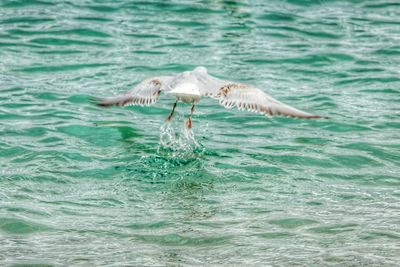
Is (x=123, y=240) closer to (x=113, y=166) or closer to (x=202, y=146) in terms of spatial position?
(x=113, y=166)

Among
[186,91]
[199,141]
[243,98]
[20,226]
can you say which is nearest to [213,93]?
[243,98]

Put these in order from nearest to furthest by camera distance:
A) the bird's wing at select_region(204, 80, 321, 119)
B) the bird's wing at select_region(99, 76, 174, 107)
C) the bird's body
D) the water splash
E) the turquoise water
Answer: the turquoise water
the bird's body
the bird's wing at select_region(204, 80, 321, 119)
the bird's wing at select_region(99, 76, 174, 107)
the water splash

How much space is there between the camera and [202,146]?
36.2ft

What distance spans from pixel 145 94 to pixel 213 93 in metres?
0.93

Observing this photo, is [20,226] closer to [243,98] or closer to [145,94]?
[145,94]

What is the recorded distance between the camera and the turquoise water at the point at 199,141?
7.97 meters

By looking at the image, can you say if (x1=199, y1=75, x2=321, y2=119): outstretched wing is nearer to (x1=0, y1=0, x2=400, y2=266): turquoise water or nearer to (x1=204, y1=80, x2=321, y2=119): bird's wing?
(x1=204, y1=80, x2=321, y2=119): bird's wing

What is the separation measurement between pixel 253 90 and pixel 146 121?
9.32 feet

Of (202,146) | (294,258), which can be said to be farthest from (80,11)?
(294,258)

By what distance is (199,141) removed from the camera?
36.9ft

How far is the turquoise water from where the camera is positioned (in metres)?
7.97

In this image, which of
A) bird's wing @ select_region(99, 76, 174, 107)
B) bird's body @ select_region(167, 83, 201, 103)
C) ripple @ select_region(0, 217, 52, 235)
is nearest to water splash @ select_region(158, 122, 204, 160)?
bird's wing @ select_region(99, 76, 174, 107)

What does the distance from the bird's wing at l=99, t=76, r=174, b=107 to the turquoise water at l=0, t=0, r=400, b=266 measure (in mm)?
747

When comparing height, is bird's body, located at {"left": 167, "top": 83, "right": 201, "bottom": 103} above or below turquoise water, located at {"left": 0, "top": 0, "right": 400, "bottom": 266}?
above
